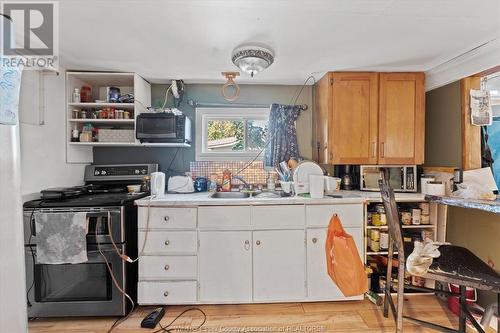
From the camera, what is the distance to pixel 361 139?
219cm

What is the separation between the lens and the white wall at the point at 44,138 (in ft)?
5.82

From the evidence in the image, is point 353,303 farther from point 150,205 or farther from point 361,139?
point 150,205

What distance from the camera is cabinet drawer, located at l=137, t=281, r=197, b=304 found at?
1.85 meters

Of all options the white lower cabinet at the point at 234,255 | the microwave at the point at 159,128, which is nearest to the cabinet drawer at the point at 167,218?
the white lower cabinet at the point at 234,255

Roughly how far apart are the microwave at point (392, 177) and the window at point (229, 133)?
1.12 meters

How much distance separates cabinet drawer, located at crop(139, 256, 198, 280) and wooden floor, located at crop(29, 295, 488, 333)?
0.31 meters

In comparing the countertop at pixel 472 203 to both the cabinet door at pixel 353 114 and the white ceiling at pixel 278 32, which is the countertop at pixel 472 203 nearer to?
the cabinet door at pixel 353 114

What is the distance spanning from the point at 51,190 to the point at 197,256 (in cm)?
130

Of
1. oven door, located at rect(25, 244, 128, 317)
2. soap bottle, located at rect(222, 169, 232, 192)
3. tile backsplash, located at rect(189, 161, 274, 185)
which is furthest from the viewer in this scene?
tile backsplash, located at rect(189, 161, 274, 185)

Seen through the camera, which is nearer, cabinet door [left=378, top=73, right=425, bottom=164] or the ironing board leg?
the ironing board leg

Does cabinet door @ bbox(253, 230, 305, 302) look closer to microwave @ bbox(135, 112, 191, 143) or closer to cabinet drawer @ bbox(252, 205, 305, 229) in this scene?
cabinet drawer @ bbox(252, 205, 305, 229)

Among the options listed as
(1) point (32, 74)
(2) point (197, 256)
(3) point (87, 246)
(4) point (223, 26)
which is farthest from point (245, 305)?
(1) point (32, 74)

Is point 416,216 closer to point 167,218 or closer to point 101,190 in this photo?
point 167,218

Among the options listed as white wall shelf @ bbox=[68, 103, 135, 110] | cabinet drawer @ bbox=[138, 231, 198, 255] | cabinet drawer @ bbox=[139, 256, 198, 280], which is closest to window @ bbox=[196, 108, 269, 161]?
white wall shelf @ bbox=[68, 103, 135, 110]
